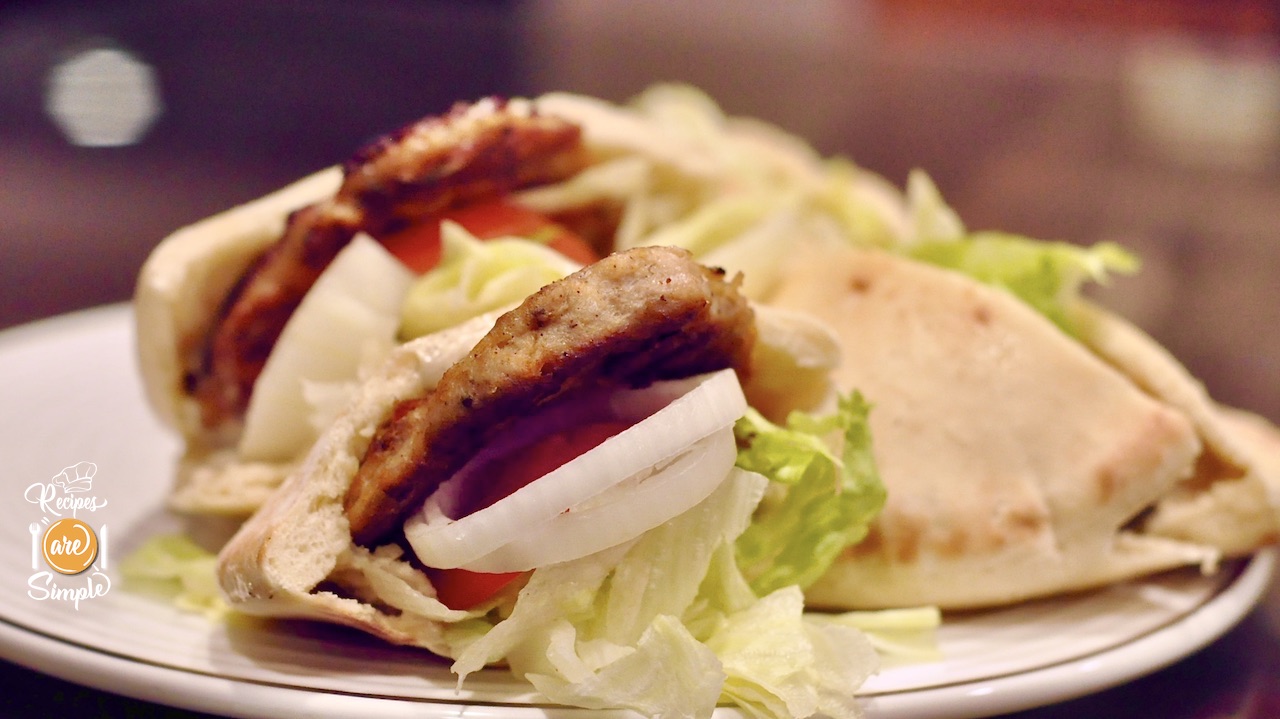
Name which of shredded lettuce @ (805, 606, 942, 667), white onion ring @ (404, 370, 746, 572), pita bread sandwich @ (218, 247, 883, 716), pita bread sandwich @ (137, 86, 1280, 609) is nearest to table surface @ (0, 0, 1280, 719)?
pita bread sandwich @ (137, 86, 1280, 609)

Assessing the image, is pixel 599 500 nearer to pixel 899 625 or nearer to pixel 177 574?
pixel 899 625

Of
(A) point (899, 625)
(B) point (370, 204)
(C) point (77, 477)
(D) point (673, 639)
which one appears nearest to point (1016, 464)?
(A) point (899, 625)

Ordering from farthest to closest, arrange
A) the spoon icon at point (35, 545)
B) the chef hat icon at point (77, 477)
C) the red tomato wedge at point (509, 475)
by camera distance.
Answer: the chef hat icon at point (77, 477) → the spoon icon at point (35, 545) → the red tomato wedge at point (509, 475)

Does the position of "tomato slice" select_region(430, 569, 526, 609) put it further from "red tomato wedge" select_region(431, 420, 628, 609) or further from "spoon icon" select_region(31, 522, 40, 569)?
"spoon icon" select_region(31, 522, 40, 569)

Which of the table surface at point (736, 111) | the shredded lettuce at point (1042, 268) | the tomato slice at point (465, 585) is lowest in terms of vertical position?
the table surface at point (736, 111)

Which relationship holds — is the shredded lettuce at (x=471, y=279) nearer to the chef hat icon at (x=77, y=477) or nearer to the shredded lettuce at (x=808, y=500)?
the shredded lettuce at (x=808, y=500)

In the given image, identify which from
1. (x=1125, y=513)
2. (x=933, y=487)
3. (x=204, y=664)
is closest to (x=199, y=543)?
(x=204, y=664)

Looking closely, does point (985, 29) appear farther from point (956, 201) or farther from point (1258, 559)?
point (1258, 559)

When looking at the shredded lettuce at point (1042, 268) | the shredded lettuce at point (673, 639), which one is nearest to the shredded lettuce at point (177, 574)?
the shredded lettuce at point (673, 639)
